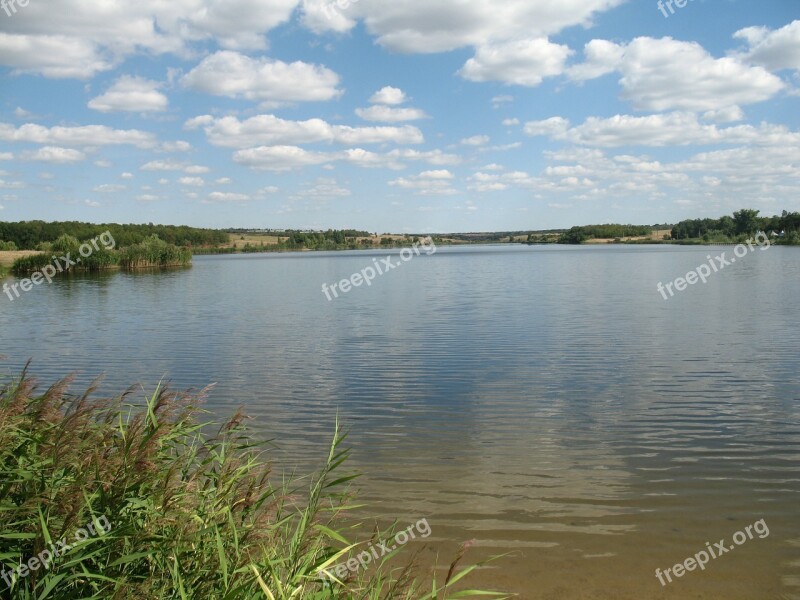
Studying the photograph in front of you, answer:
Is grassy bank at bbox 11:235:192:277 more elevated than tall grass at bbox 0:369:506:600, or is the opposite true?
grassy bank at bbox 11:235:192:277

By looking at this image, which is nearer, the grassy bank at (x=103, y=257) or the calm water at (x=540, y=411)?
the calm water at (x=540, y=411)

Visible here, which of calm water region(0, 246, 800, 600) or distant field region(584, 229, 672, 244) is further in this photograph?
distant field region(584, 229, 672, 244)

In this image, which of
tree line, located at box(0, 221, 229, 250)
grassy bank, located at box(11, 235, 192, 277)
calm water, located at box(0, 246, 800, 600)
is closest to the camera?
calm water, located at box(0, 246, 800, 600)

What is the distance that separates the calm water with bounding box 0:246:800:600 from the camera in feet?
19.7

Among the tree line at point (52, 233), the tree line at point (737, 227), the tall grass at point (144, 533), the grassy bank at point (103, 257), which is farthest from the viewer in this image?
the tree line at point (737, 227)

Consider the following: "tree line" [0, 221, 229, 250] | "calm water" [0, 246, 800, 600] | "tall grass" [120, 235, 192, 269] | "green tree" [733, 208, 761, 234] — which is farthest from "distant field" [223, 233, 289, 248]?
"calm water" [0, 246, 800, 600]

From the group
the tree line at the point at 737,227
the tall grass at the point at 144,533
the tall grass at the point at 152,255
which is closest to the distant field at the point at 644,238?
the tree line at the point at 737,227

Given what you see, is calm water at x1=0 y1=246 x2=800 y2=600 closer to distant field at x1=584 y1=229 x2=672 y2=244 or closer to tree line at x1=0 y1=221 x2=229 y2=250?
tree line at x1=0 y1=221 x2=229 y2=250

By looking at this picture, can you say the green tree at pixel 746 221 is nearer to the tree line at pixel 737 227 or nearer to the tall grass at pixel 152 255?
the tree line at pixel 737 227

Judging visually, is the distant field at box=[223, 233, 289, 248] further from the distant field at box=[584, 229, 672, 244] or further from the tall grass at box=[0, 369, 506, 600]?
the tall grass at box=[0, 369, 506, 600]

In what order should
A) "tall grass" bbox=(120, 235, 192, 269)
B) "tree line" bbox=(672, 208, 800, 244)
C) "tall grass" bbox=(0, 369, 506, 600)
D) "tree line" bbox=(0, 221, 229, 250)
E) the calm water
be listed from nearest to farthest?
"tall grass" bbox=(0, 369, 506, 600), the calm water, "tall grass" bbox=(120, 235, 192, 269), "tree line" bbox=(0, 221, 229, 250), "tree line" bbox=(672, 208, 800, 244)

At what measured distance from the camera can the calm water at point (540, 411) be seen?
5992mm

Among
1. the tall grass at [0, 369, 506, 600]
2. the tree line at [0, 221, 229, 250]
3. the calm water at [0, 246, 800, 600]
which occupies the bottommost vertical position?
the calm water at [0, 246, 800, 600]

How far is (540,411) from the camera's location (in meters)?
10.6
